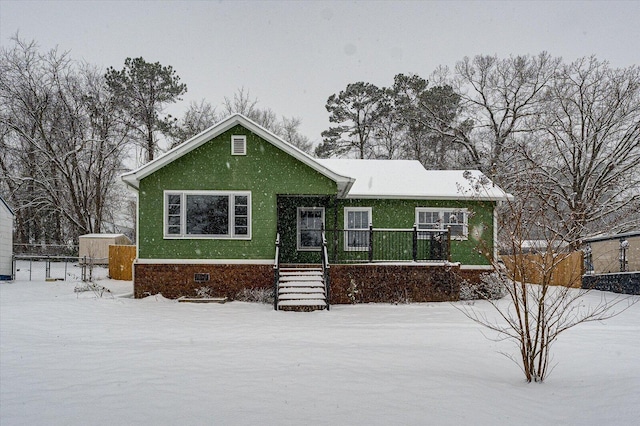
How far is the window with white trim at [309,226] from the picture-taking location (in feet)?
57.9

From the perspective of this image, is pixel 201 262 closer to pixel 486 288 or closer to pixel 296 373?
pixel 486 288

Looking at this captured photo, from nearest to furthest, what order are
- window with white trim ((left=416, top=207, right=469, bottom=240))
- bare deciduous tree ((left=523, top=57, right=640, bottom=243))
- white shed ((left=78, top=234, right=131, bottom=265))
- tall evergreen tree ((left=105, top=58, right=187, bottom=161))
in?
window with white trim ((left=416, top=207, right=469, bottom=240)) → bare deciduous tree ((left=523, top=57, right=640, bottom=243)) → white shed ((left=78, top=234, right=131, bottom=265)) → tall evergreen tree ((left=105, top=58, right=187, bottom=161))

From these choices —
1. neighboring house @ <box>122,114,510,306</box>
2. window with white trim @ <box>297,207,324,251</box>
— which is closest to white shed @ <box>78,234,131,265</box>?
neighboring house @ <box>122,114,510,306</box>

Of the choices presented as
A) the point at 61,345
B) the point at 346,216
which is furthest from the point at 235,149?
the point at 61,345

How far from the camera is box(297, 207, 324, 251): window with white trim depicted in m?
17.7

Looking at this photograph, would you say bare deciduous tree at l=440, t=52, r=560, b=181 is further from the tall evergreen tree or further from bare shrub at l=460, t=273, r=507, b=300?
the tall evergreen tree

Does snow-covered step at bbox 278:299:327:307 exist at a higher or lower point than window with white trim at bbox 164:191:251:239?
lower

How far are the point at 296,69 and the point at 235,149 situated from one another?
63.6 ft

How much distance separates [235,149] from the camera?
51.4ft

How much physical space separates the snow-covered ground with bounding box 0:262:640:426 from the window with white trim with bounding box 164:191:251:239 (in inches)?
157

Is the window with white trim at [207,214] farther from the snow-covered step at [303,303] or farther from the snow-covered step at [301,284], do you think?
the snow-covered step at [303,303]

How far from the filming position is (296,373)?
7.19 m

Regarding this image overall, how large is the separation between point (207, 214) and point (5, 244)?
10871 mm

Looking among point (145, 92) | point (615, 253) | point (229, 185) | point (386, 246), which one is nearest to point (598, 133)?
point (615, 253)
